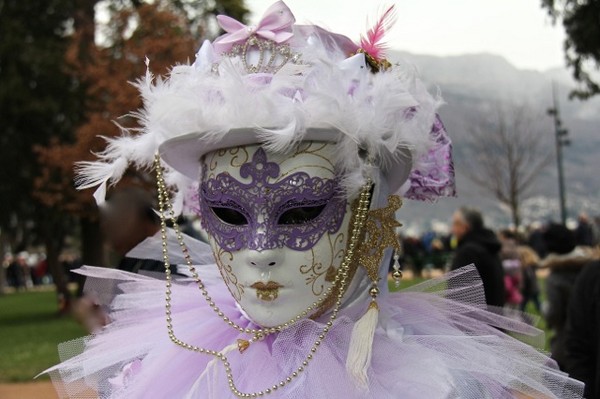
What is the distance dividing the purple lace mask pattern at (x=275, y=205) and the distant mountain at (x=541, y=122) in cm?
3087

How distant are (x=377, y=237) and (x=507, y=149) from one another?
97.8 ft

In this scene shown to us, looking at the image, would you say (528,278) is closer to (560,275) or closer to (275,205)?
(560,275)

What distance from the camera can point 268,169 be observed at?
2223 millimetres

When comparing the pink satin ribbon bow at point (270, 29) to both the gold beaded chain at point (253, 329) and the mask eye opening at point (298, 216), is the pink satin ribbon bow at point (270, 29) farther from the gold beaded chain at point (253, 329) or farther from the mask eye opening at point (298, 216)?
the mask eye opening at point (298, 216)

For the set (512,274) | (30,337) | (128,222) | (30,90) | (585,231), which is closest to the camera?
(128,222)

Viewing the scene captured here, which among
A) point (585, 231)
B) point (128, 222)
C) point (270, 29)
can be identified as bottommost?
point (585, 231)

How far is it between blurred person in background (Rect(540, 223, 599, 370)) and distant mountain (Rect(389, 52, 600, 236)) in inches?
1068

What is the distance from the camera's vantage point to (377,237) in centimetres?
235

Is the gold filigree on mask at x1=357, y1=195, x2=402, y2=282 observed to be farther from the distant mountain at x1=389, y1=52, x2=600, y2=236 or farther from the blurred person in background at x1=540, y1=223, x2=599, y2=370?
the distant mountain at x1=389, y1=52, x2=600, y2=236

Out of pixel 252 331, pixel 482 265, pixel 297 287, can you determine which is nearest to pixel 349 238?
pixel 297 287

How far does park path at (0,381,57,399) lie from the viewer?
7.97 metres

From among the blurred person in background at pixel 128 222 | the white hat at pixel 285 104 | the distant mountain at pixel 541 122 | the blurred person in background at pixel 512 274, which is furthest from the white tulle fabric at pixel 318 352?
the distant mountain at pixel 541 122

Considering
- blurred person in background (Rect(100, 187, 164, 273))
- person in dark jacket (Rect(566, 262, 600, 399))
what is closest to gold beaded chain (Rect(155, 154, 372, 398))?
blurred person in background (Rect(100, 187, 164, 273))

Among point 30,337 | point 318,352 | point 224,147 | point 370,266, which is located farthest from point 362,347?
point 30,337
